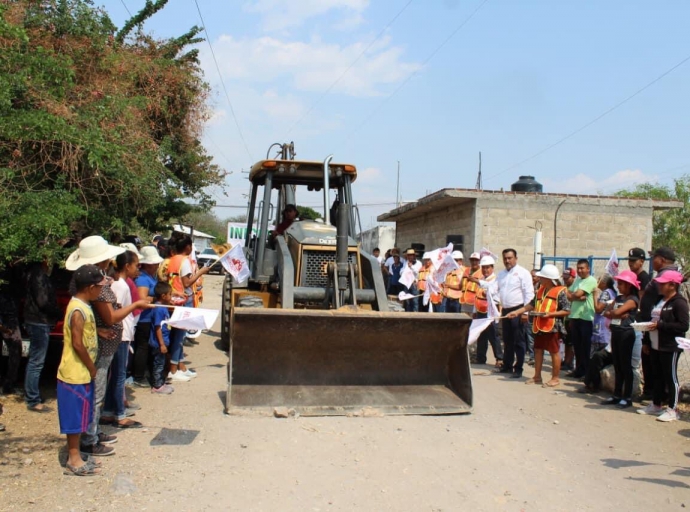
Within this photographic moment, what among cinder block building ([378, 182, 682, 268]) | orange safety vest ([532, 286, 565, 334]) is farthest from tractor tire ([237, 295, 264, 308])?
cinder block building ([378, 182, 682, 268])

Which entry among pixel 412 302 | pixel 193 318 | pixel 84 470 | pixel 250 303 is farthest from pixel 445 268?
pixel 84 470

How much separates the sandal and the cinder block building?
11724 millimetres

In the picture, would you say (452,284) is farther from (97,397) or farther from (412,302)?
(97,397)

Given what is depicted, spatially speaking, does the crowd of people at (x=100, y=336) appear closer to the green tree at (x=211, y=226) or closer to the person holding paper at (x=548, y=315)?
the person holding paper at (x=548, y=315)

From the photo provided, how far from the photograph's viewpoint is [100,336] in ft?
16.2

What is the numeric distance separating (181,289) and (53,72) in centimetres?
276

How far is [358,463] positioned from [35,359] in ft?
11.0

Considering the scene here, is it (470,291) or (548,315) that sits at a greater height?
(470,291)

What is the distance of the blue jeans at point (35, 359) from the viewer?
5980 mm

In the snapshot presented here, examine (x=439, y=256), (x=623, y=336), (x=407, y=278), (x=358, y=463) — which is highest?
(x=439, y=256)

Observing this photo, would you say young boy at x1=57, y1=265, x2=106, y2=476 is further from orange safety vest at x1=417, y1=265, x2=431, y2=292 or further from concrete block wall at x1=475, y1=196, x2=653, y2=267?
concrete block wall at x1=475, y1=196, x2=653, y2=267

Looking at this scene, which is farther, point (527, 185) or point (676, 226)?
point (676, 226)

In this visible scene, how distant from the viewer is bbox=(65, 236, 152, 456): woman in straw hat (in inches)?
189

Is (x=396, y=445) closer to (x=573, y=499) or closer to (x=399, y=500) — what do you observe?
(x=399, y=500)
